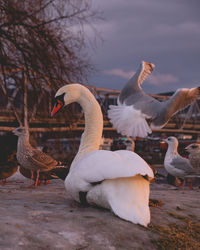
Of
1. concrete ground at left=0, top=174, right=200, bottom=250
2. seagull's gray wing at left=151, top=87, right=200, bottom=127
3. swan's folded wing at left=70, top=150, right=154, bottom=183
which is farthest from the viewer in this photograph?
seagull's gray wing at left=151, top=87, right=200, bottom=127

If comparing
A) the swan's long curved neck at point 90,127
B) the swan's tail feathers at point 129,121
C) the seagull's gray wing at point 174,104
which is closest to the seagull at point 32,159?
the swan's long curved neck at point 90,127

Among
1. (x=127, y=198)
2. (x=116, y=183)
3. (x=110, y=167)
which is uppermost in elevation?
(x=110, y=167)

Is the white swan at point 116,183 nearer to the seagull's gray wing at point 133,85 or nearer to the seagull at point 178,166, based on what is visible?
the seagull at point 178,166

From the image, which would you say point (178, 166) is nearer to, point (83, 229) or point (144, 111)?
point (144, 111)

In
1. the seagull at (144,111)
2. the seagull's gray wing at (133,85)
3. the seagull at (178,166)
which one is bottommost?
the seagull at (178,166)

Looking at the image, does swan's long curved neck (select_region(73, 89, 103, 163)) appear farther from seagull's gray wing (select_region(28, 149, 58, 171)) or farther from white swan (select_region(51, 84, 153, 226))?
seagull's gray wing (select_region(28, 149, 58, 171))

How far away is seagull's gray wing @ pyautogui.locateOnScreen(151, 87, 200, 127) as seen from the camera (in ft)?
31.0

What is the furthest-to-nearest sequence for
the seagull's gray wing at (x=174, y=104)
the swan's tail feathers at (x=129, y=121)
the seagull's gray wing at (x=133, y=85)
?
the seagull's gray wing at (x=133, y=85)
the swan's tail feathers at (x=129, y=121)
the seagull's gray wing at (x=174, y=104)

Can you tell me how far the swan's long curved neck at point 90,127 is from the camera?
448 cm

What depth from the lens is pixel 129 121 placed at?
1008 centimetres

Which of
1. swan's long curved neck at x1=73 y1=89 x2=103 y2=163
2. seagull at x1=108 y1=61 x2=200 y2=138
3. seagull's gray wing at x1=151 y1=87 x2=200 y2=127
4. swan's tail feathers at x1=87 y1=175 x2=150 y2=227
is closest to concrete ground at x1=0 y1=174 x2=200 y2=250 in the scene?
swan's tail feathers at x1=87 y1=175 x2=150 y2=227

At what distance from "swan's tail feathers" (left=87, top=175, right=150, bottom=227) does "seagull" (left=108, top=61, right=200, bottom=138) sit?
5864 millimetres

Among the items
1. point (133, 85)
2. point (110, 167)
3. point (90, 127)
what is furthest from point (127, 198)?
point (133, 85)

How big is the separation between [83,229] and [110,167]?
66 cm
